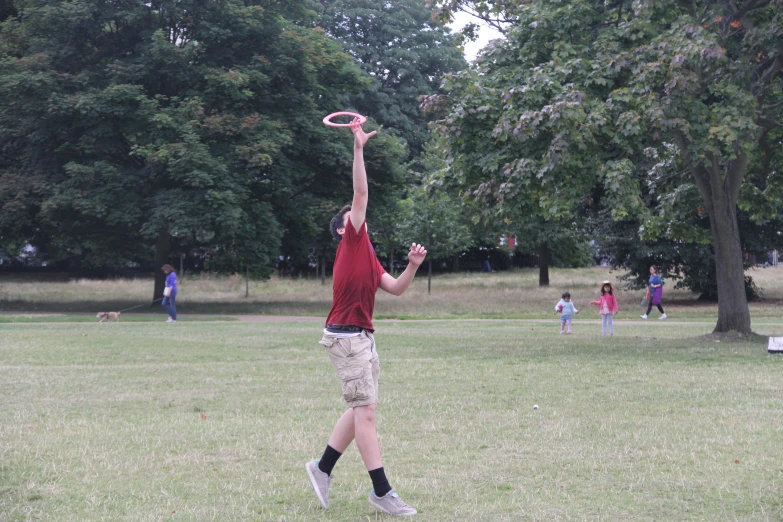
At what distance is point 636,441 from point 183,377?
733 cm

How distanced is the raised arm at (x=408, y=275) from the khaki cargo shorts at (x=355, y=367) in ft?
1.28

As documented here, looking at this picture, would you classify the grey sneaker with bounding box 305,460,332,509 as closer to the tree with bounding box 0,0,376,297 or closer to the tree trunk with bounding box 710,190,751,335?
the tree trunk with bounding box 710,190,751,335

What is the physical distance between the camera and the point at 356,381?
5.77 meters

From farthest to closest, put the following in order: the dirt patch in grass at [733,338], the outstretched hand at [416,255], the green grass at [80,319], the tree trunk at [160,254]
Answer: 1. the tree trunk at [160,254]
2. the green grass at [80,319]
3. the dirt patch in grass at [733,338]
4. the outstretched hand at [416,255]

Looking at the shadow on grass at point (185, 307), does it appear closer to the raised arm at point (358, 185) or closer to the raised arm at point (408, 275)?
the raised arm at point (408, 275)

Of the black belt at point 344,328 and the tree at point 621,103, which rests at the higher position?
the tree at point 621,103

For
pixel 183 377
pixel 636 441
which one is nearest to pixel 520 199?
pixel 183 377

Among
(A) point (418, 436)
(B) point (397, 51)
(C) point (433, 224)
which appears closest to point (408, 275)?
(A) point (418, 436)

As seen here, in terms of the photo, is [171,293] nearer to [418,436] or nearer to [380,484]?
[418,436]

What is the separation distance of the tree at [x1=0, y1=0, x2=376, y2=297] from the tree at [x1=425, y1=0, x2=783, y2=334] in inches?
531

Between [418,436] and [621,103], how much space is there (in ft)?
32.6

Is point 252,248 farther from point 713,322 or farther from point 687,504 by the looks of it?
point 687,504

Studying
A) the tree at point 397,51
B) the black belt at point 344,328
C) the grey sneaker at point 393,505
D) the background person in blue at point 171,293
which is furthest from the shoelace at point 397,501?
the tree at point 397,51

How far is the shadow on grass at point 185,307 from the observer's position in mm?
33156
